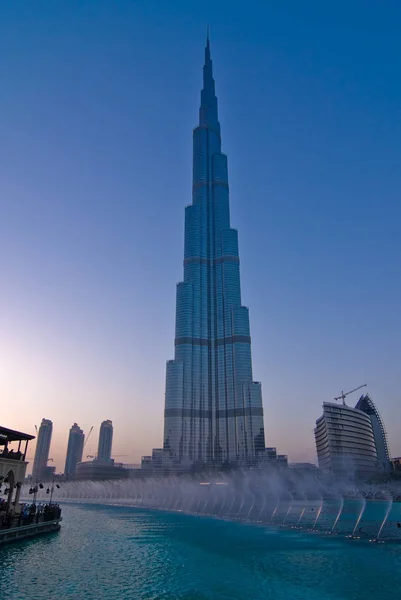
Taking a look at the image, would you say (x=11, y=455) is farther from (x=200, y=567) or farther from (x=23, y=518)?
(x=200, y=567)

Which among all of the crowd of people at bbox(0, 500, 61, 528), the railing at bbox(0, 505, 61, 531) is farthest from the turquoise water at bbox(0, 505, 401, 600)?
the crowd of people at bbox(0, 500, 61, 528)

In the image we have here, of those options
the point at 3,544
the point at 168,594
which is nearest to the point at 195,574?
the point at 168,594

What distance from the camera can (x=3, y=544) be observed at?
51.9 meters

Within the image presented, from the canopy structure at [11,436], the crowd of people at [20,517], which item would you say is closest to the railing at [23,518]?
the crowd of people at [20,517]

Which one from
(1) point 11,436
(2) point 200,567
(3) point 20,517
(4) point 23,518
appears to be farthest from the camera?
(1) point 11,436

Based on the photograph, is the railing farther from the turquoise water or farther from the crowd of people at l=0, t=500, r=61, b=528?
the turquoise water

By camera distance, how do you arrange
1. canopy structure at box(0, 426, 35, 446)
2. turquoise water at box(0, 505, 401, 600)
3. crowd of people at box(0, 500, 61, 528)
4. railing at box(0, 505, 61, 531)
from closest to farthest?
A: turquoise water at box(0, 505, 401, 600)
railing at box(0, 505, 61, 531)
crowd of people at box(0, 500, 61, 528)
canopy structure at box(0, 426, 35, 446)

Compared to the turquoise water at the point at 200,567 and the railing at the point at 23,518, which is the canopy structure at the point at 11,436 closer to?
the railing at the point at 23,518

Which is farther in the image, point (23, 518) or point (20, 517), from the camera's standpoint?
point (23, 518)

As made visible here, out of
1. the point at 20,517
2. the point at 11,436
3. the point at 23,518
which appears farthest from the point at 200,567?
the point at 11,436

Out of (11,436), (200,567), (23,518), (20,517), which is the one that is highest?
(11,436)

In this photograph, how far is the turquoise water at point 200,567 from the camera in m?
32.8

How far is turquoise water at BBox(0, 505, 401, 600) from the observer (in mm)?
32781

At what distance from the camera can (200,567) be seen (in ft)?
137
